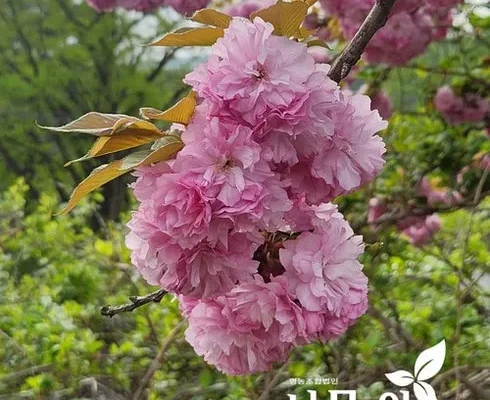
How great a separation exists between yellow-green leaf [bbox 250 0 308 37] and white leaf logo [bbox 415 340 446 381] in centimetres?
84

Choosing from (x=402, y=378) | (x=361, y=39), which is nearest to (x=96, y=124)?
(x=361, y=39)

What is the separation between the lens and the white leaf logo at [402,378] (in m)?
1.23

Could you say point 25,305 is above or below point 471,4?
below

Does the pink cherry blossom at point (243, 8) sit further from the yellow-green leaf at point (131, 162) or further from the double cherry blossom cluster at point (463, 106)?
the yellow-green leaf at point (131, 162)

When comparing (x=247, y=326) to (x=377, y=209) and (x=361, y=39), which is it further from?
(x=377, y=209)

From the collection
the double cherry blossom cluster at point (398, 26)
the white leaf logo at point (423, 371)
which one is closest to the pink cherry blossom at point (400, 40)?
the double cherry blossom cluster at point (398, 26)

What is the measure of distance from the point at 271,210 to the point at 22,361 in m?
→ 1.18

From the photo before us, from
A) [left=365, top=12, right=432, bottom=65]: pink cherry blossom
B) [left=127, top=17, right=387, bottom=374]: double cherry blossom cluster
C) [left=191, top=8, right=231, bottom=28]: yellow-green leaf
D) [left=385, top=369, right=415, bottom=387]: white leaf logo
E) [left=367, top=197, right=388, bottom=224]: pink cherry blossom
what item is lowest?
[left=385, top=369, right=415, bottom=387]: white leaf logo

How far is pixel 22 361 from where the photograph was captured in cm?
153

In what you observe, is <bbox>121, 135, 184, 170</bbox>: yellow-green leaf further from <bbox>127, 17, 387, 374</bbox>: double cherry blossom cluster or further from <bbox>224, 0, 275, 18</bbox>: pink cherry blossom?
<bbox>224, 0, 275, 18</bbox>: pink cherry blossom

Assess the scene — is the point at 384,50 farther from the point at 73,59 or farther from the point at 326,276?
the point at 73,59

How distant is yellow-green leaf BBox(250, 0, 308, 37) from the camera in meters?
0.55

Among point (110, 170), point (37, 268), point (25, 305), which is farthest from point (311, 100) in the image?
point (37, 268)

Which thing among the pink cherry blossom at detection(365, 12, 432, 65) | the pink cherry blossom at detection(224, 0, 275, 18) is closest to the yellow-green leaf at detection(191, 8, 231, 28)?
the pink cherry blossom at detection(365, 12, 432, 65)
